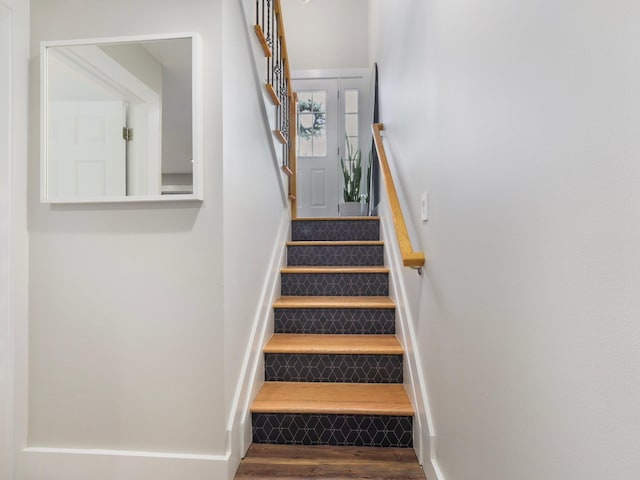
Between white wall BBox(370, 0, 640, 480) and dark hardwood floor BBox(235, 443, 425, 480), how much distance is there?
26 cm

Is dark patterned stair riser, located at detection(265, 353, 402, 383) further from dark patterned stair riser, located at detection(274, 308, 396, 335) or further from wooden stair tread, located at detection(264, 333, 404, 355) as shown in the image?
dark patterned stair riser, located at detection(274, 308, 396, 335)

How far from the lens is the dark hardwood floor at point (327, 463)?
155 cm

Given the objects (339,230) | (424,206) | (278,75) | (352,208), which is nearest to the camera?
(424,206)

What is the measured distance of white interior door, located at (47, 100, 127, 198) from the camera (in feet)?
5.16

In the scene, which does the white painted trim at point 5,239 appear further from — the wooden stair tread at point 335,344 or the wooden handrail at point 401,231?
the wooden handrail at point 401,231

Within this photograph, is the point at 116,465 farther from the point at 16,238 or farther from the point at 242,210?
the point at 242,210

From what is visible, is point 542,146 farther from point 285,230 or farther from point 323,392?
point 285,230

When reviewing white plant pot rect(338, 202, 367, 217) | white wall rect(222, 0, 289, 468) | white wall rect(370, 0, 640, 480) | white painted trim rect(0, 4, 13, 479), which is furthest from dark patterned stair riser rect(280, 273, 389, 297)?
white plant pot rect(338, 202, 367, 217)

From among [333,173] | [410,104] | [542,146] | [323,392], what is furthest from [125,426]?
[333,173]

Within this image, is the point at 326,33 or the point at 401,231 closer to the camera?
the point at 401,231

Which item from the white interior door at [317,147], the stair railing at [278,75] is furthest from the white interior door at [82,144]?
the white interior door at [317,147]

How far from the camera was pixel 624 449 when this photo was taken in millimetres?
531

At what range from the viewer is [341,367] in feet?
6.64

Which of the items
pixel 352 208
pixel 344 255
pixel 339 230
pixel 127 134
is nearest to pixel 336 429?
pixel 344 255
